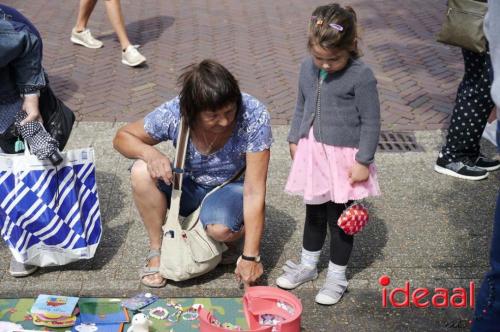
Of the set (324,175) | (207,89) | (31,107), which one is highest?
(207,89)

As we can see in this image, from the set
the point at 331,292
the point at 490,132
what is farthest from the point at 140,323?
the point at 490,132

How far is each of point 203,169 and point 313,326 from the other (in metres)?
0.86

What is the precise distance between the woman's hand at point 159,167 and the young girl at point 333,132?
0.53m

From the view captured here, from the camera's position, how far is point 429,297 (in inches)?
124

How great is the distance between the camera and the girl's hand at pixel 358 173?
2.82 metres

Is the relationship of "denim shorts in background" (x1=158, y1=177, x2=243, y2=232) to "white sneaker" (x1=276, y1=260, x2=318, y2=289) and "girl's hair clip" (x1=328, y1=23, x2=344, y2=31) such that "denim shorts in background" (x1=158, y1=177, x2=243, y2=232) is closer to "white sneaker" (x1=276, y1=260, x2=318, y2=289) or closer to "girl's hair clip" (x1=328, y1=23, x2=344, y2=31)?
"white sneaker" (x1=276, y1=260, x2=318, y2=289)

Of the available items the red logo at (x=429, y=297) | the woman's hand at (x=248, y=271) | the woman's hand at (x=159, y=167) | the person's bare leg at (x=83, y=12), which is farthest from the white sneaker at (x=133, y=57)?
the red logo at (x=429, y=297)

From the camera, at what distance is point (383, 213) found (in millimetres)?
3822

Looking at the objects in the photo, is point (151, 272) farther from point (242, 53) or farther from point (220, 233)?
point (242, 53)

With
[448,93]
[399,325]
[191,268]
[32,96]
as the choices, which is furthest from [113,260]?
[448,93]

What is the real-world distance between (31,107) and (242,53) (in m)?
3.59

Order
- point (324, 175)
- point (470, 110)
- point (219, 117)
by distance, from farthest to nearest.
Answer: point (470, 110) < point (324, 175) < point (219, 117)

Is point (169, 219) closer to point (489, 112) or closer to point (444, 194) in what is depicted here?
point (444, 194)

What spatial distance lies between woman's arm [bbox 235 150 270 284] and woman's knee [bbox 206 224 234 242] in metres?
0.09
